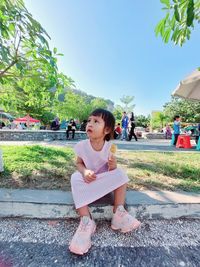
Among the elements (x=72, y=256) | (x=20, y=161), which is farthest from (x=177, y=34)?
(x=20, y=161)

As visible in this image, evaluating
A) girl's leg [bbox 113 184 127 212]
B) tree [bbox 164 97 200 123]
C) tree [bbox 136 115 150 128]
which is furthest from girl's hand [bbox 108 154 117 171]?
tree [bbox 136 115 150 128]

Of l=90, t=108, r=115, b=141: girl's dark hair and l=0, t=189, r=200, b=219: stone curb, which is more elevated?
l=90, t=108, r=115, b=141: girl's dark hair

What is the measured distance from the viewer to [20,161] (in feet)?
11.5

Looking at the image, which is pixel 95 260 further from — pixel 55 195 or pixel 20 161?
pixel 20 161

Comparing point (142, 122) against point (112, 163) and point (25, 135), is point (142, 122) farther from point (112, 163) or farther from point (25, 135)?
point (112, 163)

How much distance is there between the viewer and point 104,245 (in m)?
1.50

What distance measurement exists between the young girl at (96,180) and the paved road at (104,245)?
0.08 metres

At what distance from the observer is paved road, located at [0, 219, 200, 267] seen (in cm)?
132

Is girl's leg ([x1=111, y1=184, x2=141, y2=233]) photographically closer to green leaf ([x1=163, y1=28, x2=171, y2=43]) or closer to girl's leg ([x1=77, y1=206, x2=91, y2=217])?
girl's leg ([x1=77, y1=206, x2=91, y2=217])

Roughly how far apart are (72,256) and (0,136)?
34.6 feet

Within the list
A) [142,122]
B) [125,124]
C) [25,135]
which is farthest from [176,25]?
[142,122]

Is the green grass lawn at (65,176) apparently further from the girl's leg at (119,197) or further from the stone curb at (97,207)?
the girl's leg at (119,197)

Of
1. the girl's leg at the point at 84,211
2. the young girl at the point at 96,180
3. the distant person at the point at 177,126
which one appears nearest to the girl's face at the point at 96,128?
the young girl at the point at 96,180

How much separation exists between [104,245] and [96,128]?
0.96m
